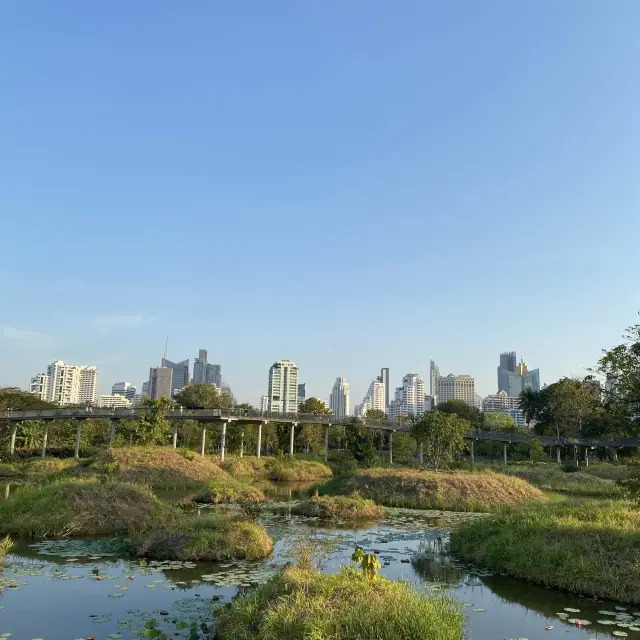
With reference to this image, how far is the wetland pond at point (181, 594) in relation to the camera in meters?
9.23

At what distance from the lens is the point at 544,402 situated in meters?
88.9

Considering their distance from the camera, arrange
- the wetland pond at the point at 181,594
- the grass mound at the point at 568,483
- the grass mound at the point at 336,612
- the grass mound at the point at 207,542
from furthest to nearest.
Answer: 1. the grass mound at the point at 568,483
2. the grass mound at the point at 207,542
3. the wetland pond at the point at 181,594
4. the grass mound at the point at 336,612

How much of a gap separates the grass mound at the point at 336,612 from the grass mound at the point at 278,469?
112 ft

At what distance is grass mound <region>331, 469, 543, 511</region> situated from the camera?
25359mm

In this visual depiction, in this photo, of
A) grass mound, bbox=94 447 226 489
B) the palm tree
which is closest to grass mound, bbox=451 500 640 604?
grass mound, bbox=94 447 226 489

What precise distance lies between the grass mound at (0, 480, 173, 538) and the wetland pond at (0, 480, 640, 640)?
1.09 metres

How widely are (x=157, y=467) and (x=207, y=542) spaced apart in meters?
23.4

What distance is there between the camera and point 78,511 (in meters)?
17.3

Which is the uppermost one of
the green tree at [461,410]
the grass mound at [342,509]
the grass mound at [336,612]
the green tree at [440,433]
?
the green tree at [461,410]

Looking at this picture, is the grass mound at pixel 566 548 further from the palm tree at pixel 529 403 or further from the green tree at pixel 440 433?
the palm tree at pixel 529 403

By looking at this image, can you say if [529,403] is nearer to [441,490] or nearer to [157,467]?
[441,490]

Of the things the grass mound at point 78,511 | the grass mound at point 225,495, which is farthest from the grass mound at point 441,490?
the grass mound at point 78,511

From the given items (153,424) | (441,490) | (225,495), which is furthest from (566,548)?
(153,424)

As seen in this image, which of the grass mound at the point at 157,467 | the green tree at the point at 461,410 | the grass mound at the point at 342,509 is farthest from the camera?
the green tree at the point at 461,410
